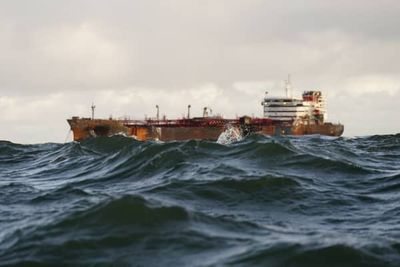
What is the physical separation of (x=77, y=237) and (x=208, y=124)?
81503 mm

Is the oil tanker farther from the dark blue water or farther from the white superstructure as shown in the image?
the dark blue water

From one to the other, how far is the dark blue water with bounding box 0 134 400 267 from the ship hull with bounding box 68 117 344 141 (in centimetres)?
6396

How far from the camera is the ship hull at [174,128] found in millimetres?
85688

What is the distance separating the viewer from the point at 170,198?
1376 centimetres

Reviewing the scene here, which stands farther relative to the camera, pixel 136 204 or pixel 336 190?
pixel 336 190

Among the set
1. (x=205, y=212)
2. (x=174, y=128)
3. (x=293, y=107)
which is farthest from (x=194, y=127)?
(x=205, y=212)

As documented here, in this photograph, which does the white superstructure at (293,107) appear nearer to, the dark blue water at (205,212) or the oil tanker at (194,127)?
the oil tanker at (194,127)

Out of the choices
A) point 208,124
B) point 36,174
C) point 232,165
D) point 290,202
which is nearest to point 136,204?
point 290,202

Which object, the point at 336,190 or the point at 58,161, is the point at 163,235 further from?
the point at 58,161

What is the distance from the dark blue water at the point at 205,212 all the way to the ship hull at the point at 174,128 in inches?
2518

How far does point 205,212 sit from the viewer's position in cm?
1229

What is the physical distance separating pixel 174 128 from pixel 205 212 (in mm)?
78085

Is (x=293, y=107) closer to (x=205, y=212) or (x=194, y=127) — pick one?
(x=194, y=127)

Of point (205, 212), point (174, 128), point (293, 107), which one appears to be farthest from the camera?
point (293, 107)
